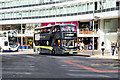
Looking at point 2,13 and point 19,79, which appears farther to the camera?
point 2,13

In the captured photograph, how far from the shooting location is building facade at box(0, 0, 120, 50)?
4331 centimetres

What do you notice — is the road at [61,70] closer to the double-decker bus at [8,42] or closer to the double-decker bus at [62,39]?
the double-decker bus at [62,39]

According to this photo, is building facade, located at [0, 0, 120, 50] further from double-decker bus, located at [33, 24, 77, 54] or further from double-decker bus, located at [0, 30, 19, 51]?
double-decker bus, located at [33, 24, 77, 54]

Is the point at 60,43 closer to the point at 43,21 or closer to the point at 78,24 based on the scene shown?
the point at 78,24

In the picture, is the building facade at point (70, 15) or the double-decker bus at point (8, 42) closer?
the double-decker bus at point (8, 42)

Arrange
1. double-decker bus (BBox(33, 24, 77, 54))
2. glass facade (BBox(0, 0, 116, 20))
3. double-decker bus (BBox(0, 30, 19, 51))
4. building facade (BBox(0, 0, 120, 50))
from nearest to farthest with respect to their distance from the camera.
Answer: double-decker bus (BBox(33, 24, 77, 54)) → double-decker bus (BBox(0, 30, 19, 51)) → building facade (BBox(0, 0, 120, 50)) → glass facade (BBox(0, 0, 116, 20))

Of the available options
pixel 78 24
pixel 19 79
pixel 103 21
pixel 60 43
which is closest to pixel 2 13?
pixel 78 24

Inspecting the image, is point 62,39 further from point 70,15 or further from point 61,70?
point 70,15

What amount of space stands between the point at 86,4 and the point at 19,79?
37.5 metres

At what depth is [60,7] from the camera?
169 ft

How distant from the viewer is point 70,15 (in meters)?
49.5

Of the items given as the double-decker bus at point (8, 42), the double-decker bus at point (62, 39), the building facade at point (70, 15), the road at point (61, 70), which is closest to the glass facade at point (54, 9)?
the building facade at point (70, 15)

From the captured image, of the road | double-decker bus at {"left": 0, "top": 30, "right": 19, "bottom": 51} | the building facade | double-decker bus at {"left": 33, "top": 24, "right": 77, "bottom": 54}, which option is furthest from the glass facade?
the road

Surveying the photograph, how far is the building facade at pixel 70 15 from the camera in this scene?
43.3 meters
